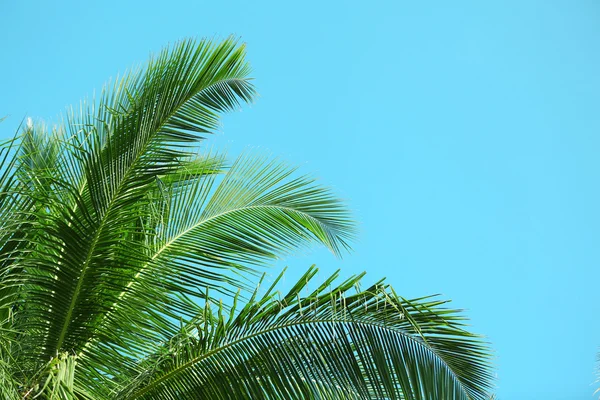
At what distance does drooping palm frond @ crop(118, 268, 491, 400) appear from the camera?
3297 mm

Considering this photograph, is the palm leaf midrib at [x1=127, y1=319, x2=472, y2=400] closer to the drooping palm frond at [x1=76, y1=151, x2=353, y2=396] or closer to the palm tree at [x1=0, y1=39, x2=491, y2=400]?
the palm tree at [x1=0, y1=39, x2=491, y2=400]

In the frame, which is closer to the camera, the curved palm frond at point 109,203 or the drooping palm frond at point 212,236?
the curved palm frond at point 109,203

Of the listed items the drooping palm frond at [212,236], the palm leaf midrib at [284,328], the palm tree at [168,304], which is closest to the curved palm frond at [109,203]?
the palm tree at [168,304]

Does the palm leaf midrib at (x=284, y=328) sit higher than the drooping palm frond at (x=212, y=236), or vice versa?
the drooping palm frond at (x=212, y=236)

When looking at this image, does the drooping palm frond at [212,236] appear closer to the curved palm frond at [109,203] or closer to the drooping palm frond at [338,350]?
the curved palm frond at [109,203]

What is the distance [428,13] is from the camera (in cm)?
3772

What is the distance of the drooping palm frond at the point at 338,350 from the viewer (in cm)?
330

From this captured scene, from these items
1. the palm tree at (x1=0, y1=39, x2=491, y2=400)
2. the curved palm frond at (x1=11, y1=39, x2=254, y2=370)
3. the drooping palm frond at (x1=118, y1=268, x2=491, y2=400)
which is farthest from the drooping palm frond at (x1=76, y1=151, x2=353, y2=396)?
the drooping palm frond at (x1=118, y1=268, x2=491, y2=400)

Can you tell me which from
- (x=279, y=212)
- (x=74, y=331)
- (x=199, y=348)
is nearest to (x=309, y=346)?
(x=199, y=348)

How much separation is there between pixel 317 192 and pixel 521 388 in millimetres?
30505

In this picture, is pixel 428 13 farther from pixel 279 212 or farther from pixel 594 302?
pixel 279 212

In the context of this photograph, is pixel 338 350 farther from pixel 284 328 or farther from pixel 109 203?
pixel 109 203

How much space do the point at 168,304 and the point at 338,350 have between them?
1.19 meters

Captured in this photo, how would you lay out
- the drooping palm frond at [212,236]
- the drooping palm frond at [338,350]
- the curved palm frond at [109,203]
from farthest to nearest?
the drooping palm frond at [212,236] → the curved palm frond at [109,203] → the drooping palm frond at [338,350]
